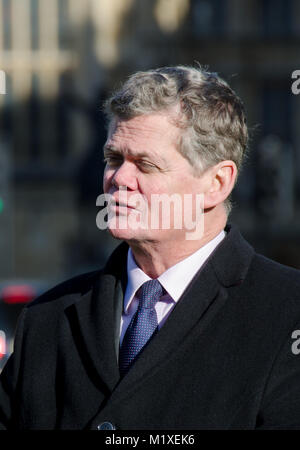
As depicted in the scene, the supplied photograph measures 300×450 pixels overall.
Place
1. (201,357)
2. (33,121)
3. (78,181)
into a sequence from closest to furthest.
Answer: (201,357)
(78,181)
(33,121)

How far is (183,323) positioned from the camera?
298cm

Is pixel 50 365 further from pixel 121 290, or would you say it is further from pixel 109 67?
pixel 109 67

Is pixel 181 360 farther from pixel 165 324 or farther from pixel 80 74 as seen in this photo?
pixel 80 74

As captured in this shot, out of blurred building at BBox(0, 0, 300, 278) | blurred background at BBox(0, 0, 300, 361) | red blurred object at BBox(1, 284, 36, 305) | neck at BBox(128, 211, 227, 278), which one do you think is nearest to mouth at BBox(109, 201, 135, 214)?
neck at BBox(128, 211, 227, 278)

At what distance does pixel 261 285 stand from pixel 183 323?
268mm

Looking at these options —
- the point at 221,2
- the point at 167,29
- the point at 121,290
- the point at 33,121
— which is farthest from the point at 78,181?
the point at 121,290

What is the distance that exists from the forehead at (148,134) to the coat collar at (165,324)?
1.23 feet

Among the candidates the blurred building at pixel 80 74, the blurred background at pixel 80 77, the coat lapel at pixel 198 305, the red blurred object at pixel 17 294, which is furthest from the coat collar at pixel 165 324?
the blurred building at pixel 80 74

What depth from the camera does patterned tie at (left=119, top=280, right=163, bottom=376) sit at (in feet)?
9.98

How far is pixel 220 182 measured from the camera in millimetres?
3186

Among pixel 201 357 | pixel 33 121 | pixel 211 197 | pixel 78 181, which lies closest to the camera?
pixel 201 357

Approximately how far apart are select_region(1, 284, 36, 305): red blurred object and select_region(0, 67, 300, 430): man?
613cm

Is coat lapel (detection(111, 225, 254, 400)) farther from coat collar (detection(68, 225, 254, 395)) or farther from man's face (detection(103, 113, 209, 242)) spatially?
man's face (detection(103, 113, 209, 242))

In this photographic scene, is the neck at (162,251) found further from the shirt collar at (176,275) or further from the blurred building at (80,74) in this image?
the blurred building at (80,74)
